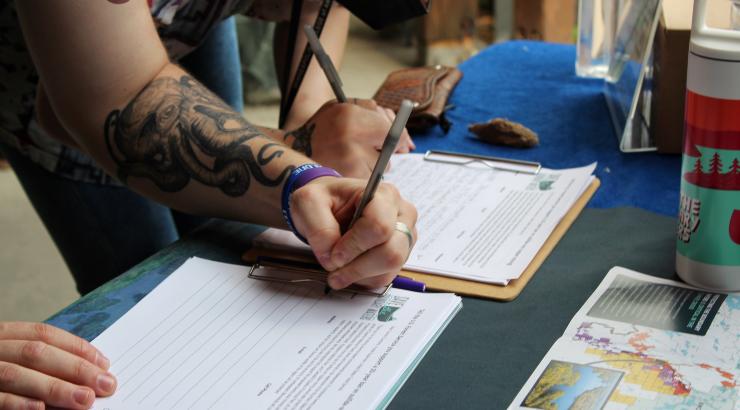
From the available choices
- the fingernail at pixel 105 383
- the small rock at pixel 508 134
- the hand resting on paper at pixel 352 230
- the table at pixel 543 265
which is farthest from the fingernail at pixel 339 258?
the small rock at pixel 508 134

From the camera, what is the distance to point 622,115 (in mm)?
1125

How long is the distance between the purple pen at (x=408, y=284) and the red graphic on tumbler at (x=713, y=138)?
25cm

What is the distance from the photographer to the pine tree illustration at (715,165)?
0.70 meters

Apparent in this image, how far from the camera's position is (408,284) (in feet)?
2.57

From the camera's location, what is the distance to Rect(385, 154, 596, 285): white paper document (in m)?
0.82

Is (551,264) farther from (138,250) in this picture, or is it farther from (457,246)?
(138,250)

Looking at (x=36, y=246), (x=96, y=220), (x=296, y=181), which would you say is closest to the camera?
(x=296, y=181)

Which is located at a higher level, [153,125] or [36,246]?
[153,125]

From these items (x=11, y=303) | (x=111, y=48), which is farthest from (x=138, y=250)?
(x=11, y=303)

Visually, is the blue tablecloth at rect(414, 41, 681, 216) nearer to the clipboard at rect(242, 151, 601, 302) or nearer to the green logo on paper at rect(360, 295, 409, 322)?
the clipboard at rect(242, 151, 601, 302)

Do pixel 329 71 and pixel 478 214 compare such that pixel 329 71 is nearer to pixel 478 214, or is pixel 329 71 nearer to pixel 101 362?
pixel 478 214

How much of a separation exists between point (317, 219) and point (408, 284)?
0.10 meters

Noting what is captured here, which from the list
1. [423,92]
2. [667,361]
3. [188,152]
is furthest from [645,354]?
[423,92]

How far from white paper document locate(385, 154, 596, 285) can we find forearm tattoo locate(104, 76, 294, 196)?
0.61ft
